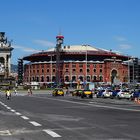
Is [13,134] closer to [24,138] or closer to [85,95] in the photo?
[24,138]

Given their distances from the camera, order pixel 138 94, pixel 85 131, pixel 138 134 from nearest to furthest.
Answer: pixel 138 134 → pixel 85 131 → pixel 138 94

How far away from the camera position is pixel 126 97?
7181cm

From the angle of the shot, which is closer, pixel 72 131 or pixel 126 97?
pixel 72 131

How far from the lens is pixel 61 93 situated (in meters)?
97.6

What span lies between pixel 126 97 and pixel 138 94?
5.30 metres

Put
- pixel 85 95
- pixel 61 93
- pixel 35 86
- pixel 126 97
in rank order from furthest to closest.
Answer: pixel 35 86, pixel 61 93, pixel 85 95, pixel 126 97

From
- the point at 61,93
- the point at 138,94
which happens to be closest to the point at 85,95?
the point at 138,94

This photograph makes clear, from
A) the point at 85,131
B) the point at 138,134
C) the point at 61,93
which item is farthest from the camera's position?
the point at 61,93

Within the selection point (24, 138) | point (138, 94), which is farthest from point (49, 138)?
point (138, 94)

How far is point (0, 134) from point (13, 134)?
0.46 m

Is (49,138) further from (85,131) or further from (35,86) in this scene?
(35,86)

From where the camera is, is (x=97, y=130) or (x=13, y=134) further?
(x=97, y=130)

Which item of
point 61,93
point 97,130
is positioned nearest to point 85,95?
point 61,93

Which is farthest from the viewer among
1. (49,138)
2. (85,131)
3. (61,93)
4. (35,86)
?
(35,86)
